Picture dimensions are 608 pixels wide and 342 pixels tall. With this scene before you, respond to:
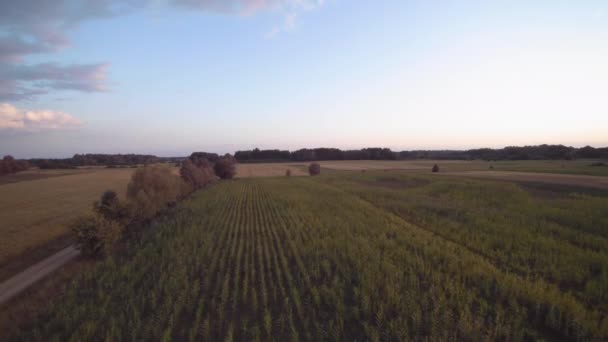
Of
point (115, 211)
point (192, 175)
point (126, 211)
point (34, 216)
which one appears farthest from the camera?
point (192, 175)

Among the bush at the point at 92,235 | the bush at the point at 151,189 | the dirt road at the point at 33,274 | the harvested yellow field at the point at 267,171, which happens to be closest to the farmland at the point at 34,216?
the dirt road at the point at 33,274

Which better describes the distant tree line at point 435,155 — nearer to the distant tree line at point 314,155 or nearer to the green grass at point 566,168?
the distant tree line at point 314,155

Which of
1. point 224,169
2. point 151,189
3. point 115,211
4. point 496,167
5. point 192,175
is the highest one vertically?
point 224,169

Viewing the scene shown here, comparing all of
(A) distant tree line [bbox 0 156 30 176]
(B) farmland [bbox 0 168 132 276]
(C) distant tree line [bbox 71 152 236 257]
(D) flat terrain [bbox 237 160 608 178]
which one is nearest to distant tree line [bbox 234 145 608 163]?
(D) flat terrain [bbox 237 160 608 178]

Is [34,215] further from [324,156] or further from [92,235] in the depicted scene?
[324,156]

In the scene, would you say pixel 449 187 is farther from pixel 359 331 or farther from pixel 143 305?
pixel 143 305

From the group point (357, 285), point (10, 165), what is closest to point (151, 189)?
point (357, 285)
